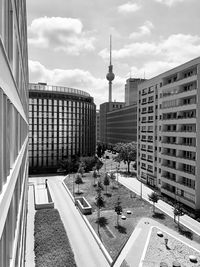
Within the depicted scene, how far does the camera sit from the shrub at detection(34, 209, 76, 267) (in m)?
24.9

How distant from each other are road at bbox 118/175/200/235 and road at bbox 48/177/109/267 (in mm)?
14860

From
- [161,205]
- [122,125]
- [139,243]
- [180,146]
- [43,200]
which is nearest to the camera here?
[139,243]

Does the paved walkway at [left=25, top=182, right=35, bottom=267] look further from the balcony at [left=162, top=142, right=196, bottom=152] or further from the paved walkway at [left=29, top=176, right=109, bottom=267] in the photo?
the balcony at [left=162, top=142, right=196, bottom=152]

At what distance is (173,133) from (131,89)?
117059 millimetres

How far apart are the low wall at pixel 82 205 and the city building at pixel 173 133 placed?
17395mm

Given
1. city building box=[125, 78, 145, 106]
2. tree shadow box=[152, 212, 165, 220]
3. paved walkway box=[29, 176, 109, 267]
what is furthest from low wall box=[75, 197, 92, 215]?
city building box=[125, 78, 145, 106]

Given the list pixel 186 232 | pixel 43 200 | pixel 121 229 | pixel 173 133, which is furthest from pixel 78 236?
pixel 173 133

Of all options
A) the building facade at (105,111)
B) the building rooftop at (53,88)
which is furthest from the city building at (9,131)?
the building facade at (105,111)

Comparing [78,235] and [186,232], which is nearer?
[186,232]

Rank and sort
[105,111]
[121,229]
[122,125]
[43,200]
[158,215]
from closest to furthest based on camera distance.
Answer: [121,229] → [158,215] → [43,200] → [122,125] → [105,111]

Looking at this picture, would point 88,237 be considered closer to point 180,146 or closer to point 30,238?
point 30,238

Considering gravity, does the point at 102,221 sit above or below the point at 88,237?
above

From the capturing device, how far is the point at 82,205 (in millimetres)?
45031

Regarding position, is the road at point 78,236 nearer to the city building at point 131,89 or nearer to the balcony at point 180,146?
the balcony at point 180,146
